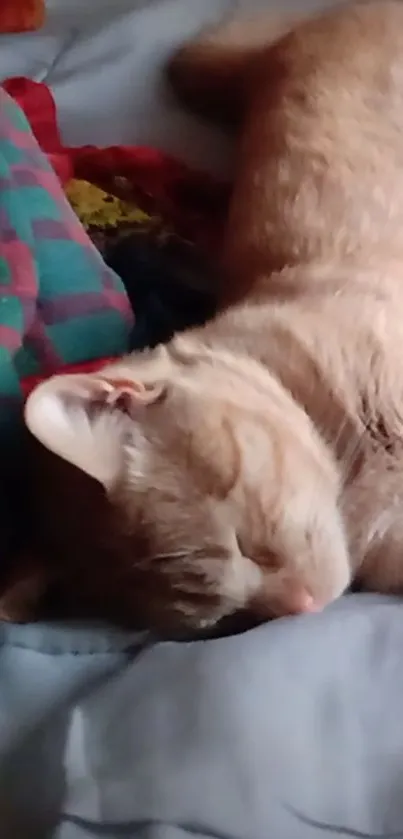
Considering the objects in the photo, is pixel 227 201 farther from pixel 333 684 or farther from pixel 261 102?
pixel 333 684

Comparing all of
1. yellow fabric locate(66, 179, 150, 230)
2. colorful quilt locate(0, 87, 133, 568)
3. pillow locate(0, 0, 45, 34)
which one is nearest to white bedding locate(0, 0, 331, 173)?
pillow locate(0, 0, 45, 34)

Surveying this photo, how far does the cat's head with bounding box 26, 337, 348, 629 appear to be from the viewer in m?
1.01

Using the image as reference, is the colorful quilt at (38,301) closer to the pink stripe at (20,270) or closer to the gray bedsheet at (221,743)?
the pink stripe at (20,270)

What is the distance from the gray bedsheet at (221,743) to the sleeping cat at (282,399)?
0.10 m

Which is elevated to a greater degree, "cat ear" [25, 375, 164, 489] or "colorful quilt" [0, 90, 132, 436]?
"cat ear" [25, 375, 164, 489]

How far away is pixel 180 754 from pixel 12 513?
0.40 metres

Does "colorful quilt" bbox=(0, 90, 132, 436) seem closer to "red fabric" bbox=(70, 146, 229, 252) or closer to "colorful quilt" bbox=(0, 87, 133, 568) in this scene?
"colorful quilt" bbox=(0, 87, 133, 568)

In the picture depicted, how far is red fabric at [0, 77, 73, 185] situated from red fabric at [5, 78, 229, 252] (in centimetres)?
3

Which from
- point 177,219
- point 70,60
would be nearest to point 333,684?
point 177,219

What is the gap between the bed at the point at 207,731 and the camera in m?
0.83

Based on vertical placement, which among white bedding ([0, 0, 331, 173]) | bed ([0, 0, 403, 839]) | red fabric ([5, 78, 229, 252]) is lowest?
bed ([0, 0, 403, 839])

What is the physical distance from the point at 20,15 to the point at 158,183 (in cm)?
61

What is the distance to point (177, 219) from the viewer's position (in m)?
1.61

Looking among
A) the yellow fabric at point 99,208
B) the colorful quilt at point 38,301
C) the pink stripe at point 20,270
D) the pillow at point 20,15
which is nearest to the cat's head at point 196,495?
the colorful quilt at point 38,301
